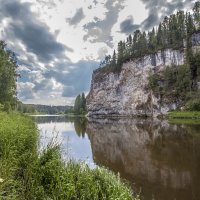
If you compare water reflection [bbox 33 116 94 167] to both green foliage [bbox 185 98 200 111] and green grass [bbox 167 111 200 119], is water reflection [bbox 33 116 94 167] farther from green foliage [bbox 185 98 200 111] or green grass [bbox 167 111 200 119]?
green foliage [bbox 185 98 200 111]

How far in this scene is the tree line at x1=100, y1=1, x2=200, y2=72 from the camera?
126 metres

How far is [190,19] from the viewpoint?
133250mm

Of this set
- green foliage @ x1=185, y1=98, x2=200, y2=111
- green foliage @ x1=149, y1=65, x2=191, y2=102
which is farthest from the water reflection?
green foliage @ x1=149, y1=65, x2=191, y2=102

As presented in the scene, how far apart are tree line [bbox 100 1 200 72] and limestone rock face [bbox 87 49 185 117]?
3.94 meters

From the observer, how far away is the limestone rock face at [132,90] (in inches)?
4749

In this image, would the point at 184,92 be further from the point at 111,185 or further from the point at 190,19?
the point at 111,185

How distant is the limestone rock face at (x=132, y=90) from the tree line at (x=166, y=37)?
3939mm

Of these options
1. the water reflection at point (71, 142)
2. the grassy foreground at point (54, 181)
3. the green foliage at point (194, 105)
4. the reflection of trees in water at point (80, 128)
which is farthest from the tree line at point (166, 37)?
the grassy foreground at point (54, 181)

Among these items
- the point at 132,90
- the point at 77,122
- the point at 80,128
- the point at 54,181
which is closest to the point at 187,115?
the point at 77,122

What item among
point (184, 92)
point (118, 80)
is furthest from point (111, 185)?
point (118, 80)

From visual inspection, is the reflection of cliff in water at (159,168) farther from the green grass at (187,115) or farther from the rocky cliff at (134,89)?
the rocky cliff at (134,89)

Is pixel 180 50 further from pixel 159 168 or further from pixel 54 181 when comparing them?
pixel 54 181

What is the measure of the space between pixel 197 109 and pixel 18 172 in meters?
88.2

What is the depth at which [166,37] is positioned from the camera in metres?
141
